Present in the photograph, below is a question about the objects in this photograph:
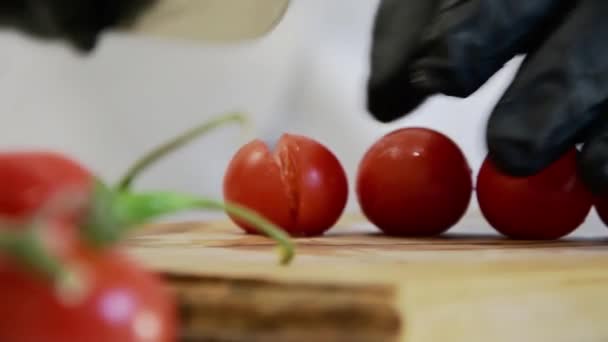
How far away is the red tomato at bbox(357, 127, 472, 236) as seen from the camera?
0.60 meters

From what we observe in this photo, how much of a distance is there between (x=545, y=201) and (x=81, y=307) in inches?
17.1

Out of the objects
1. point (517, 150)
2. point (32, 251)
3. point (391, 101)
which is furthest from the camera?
point (391, 101)

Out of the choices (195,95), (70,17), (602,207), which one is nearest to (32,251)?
(602,207)

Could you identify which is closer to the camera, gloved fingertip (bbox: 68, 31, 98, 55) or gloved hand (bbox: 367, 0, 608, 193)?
gloved hand (bbox: 367, 0, 608, 193)

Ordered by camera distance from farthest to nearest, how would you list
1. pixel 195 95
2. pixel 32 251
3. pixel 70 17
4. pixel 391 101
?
pixel 195 95 → pixel 70 17 → pixel 391 101 → pixel 32 251

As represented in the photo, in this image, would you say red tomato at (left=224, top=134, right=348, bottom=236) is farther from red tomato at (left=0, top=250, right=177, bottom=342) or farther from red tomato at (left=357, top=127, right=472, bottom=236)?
red tomato at (left=0, top=250, right=177, bottom=342)

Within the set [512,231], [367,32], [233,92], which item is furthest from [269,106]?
[512,231]

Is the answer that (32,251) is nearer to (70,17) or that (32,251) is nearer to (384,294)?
(384,294)

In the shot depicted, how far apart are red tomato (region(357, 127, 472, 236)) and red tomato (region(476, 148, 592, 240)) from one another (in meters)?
0.03

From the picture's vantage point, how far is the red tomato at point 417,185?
60cm

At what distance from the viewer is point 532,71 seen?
547 mm

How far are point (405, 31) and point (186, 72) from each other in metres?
0.33

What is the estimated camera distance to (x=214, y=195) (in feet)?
3.29

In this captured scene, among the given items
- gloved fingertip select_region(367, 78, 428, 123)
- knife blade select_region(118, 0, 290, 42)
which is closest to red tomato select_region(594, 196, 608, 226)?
gloved fingertip select_region(367, 78, 428, 123)
